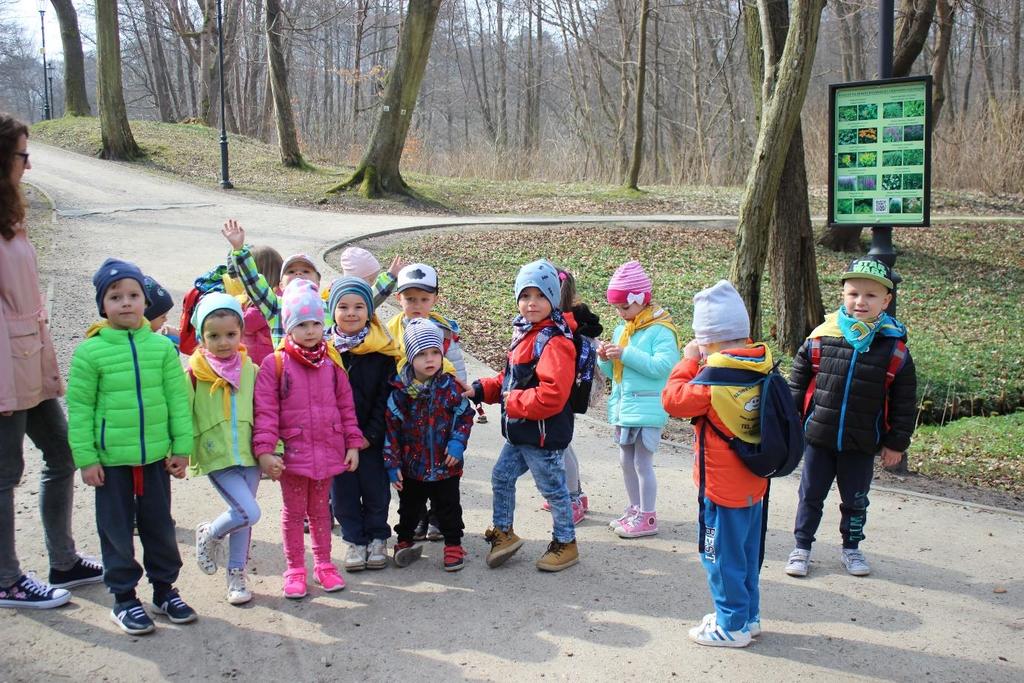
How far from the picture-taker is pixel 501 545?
5.00 m

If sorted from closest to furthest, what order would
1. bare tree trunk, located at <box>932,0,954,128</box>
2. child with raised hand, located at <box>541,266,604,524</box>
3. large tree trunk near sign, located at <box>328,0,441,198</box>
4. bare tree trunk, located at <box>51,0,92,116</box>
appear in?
child with raised hand, located at <box>541,266,604,524</box>
bare tree trunk, located at <box>932,0,954,128</box>
large tree trunk near sign, located at <box>328,0,441,198</box>
bare tree trunk, located at <box>51,0,92,116</box>

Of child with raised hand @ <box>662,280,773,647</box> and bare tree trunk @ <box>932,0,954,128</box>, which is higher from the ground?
bare tree trunk @ <box>932,0,954,128</box>

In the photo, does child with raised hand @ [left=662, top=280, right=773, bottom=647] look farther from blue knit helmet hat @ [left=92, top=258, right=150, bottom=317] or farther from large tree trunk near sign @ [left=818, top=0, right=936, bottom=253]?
large tree trunk near sign @ [left=818, top=0, right=936, bottom=253]

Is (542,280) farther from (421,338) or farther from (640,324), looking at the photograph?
(640,324)

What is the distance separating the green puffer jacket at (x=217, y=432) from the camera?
4.44 m

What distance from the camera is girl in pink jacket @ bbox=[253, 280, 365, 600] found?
4570mm

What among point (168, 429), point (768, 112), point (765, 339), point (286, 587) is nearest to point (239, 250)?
point (168, 429)

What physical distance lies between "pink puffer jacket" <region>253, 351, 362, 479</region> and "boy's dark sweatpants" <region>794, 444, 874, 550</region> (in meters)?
2.47

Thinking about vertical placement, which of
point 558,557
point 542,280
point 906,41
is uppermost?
point 906,41

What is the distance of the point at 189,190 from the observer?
68.4ft

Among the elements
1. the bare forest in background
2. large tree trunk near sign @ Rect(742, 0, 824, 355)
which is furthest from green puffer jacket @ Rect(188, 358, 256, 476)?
the bare forest in background

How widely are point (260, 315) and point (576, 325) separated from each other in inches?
74.9

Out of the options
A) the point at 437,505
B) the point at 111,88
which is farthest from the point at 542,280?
the point at 111,88

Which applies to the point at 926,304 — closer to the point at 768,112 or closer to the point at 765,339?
the point at 765,339
